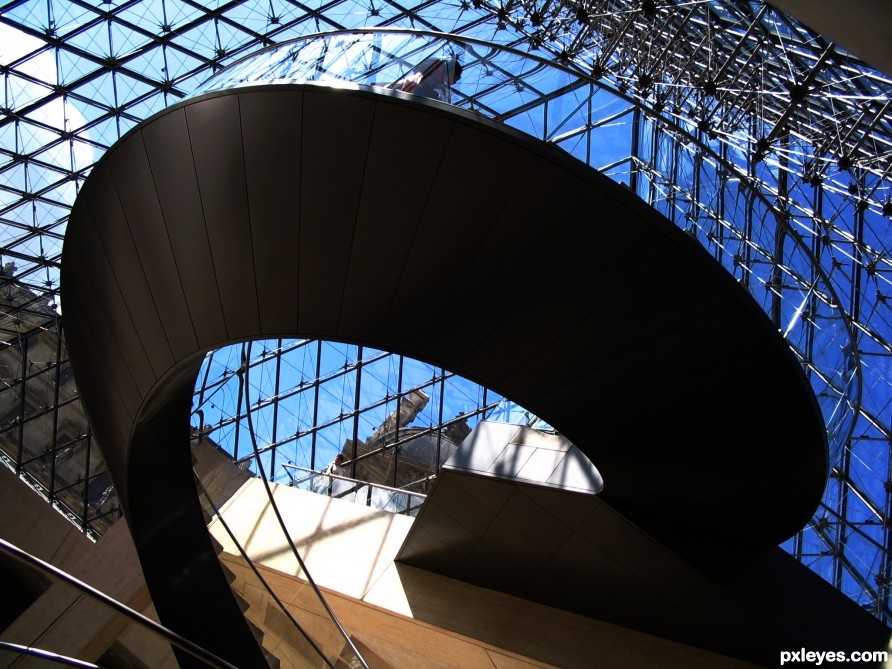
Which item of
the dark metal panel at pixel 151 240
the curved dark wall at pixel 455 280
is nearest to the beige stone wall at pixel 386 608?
the curved dark wall at pixel 455 280

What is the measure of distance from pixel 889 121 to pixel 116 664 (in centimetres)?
3093

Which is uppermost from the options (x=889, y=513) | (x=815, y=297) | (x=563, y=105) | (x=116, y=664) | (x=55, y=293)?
(x=889, y=513)

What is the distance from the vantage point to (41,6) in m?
23.0

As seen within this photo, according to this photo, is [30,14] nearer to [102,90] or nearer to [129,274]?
[102,90]

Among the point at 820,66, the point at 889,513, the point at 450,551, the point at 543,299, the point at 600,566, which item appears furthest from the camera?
the point at 889,513

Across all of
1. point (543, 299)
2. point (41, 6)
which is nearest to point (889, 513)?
point (543, 299)

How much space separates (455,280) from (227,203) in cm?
243

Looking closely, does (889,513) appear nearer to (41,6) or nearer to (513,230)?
(513,230)

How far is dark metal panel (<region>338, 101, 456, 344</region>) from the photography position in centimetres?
643

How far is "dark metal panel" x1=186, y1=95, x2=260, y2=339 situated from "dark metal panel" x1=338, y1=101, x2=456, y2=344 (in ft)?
3.74

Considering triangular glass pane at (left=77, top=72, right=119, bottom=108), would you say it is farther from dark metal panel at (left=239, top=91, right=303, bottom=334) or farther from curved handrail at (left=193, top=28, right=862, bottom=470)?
dark metal panel at (left=239, top=91, right=303, bottom=334)

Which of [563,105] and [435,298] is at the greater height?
[563,105]

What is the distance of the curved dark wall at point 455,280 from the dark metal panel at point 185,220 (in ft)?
0.08

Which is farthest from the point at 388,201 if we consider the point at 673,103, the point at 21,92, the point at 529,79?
the point at 673,103
